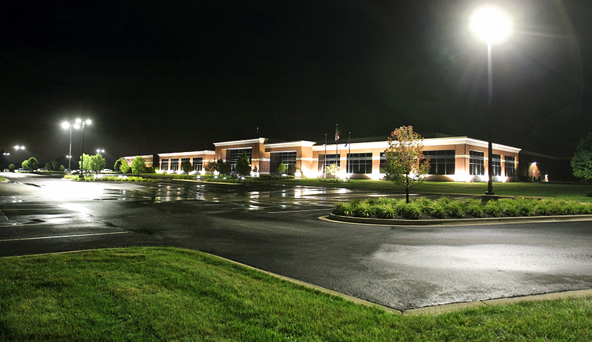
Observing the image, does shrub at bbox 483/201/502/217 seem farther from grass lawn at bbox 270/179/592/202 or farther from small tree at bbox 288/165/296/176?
small tree at bbox 288/165/296/176

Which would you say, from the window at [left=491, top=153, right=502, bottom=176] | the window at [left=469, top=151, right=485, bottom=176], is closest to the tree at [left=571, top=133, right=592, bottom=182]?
the window at [left=491, top=153, right=502, bottom=176]

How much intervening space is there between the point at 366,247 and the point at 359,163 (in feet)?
202

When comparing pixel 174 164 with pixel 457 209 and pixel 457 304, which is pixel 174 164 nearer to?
pixel 457 209

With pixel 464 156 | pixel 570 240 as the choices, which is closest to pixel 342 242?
pixel 570 240

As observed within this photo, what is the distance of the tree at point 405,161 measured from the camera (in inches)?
679

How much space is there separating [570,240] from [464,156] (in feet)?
163

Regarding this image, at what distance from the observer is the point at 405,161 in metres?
17.3

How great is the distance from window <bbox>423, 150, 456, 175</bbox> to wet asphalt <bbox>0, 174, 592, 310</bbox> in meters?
46.5

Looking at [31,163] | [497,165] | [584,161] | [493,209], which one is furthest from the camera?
[31,163]

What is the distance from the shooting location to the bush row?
13.6 m

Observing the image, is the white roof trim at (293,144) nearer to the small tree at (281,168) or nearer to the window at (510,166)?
the small tree at (281,168)

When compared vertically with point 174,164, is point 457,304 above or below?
below

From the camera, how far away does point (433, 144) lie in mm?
59344

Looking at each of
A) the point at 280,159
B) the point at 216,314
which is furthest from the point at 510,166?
the point at 216,314
